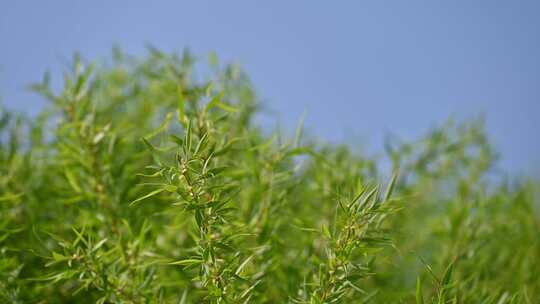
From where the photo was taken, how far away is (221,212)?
7.5 inches

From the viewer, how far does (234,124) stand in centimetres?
35

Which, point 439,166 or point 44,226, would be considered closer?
point 44,226

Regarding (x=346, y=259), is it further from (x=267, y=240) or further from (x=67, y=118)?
(x=67, y=118)

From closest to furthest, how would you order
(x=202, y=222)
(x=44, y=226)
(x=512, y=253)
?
(x=202, y=222) → (x=44, y=226) → (x=512, y=253)

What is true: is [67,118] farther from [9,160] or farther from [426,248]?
[426,248]

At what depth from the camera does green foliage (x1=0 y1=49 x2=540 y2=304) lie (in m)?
0.20

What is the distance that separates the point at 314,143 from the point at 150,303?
0.64 ft

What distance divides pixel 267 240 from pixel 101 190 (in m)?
0.09

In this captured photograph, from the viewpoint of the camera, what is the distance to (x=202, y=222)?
18 centimetres

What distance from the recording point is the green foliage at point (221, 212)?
0.66 ft

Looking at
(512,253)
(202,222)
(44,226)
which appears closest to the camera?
(202,222)

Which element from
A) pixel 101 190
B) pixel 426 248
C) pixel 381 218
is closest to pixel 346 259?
pixel 381 218

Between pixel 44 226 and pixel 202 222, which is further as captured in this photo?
pixel 44 226

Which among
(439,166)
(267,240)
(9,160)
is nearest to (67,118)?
(9,160)
